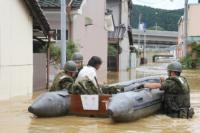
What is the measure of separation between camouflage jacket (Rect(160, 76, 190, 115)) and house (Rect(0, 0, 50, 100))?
20.8 feet

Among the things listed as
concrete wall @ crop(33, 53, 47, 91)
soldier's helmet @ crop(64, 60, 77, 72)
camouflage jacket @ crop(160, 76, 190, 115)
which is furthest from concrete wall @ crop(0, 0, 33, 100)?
camouflage jacket @ crop(160, 76, 190, 115)

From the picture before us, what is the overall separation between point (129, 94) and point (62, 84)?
84.2 inches

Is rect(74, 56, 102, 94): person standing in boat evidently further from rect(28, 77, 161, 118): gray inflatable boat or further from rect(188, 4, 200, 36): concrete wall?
rect(188, 4, 200, 36): concrete wall

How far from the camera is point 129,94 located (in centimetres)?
1288

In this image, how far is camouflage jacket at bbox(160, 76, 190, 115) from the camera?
1355cm

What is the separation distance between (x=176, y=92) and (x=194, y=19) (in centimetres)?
5828

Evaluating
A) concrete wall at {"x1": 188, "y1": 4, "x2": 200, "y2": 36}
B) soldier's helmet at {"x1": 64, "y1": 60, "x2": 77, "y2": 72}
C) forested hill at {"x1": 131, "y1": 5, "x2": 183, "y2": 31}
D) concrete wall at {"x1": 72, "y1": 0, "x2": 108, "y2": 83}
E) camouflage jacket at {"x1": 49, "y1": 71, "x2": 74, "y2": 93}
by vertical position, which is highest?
forested hill at {"x1": 131, "y1": 5, "x2": 183, "y2": 31}

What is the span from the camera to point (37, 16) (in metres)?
21.0

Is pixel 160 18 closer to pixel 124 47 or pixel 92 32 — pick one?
pixel 124 47

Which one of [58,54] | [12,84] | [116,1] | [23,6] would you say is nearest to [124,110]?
[12,84]

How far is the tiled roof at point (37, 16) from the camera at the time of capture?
66.2 ft

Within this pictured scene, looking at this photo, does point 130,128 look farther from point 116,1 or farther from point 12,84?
point 116,1

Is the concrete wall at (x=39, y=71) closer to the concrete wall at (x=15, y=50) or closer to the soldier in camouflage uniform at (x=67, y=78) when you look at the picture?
the concrete wall at (x=15, y=50)

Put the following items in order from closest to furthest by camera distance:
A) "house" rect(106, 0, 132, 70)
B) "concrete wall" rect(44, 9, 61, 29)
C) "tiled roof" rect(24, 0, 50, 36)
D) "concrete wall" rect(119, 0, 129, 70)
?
"tiled roof" rect(24, 0, 50, 36) < "concrete wall" rect(44, 9, 61, 29) < "house" rect(106, 0, 132, 70) < "concrete wall" rect(119, 0, 129, 70)
